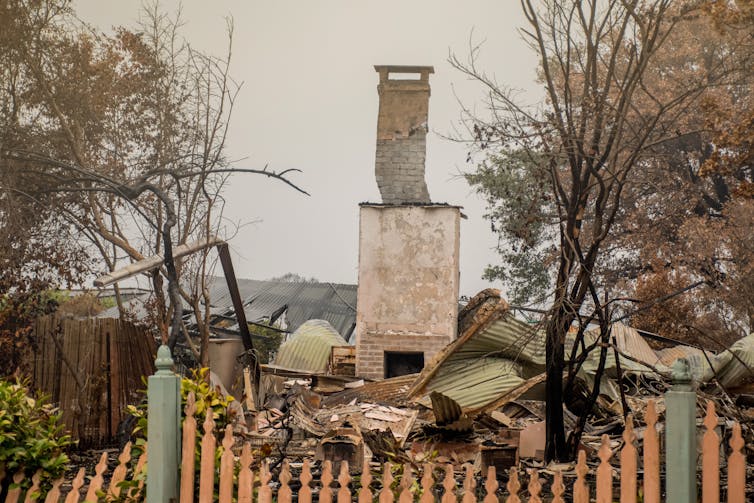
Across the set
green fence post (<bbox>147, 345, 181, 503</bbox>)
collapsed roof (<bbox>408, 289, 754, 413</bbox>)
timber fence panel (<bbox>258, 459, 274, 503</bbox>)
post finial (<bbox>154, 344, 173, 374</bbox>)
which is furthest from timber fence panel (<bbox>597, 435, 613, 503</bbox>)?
collapsed roof (<bbox>408, 289, 754, 413</bbox>)

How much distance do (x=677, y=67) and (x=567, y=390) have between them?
1531cm

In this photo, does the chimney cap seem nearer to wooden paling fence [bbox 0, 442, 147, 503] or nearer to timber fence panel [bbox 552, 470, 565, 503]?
wooden paling fence [bbox 0, 442, 147, 503]

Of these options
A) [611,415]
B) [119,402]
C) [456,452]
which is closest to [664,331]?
[611,415]

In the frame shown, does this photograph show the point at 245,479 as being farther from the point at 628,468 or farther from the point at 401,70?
the point at 401,70

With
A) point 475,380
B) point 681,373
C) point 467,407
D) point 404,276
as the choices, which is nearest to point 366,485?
point 681,373

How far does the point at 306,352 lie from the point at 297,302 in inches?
239

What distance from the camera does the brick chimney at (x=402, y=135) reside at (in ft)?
49.7

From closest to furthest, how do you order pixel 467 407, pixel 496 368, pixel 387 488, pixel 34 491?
pixel 387 488 < pixel 34 491 < pixel 467 407 < pixel 496 368

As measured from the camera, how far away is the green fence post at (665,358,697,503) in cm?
466

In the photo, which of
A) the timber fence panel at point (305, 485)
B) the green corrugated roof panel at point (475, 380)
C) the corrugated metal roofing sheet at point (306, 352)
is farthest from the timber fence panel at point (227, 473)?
the corrugated metal roofing sheet at point (306, 352)

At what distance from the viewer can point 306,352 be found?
15789 millimetres

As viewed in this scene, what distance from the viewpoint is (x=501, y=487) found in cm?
754

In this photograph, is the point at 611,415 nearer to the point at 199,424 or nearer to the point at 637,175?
the point at 199,424

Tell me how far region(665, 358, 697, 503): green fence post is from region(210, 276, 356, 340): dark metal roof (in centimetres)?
1555
